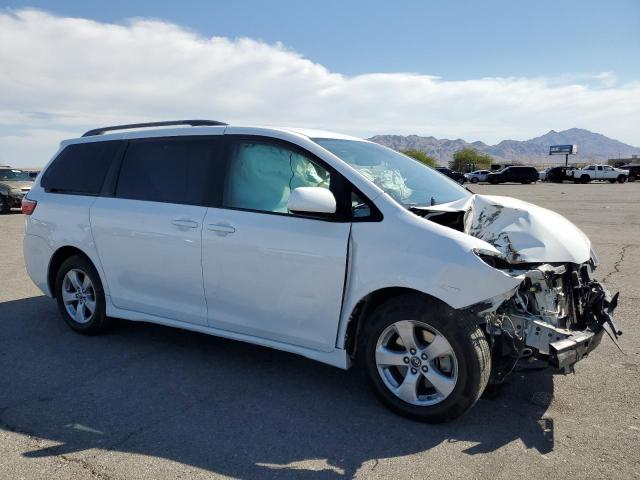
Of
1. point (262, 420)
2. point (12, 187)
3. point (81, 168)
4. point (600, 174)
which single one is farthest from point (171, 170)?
point (600, 174)

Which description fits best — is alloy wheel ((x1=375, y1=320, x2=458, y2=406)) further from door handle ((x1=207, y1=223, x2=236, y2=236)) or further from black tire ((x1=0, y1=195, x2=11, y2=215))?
black tire ((x1=0, y1=195, x2=11, y2=215))

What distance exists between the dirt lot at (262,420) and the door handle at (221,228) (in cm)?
112

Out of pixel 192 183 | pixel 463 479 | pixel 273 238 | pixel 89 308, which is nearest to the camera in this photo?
pixel 463 479

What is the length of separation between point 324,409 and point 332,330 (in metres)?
0.53

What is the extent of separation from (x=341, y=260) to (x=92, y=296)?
9.15 ft

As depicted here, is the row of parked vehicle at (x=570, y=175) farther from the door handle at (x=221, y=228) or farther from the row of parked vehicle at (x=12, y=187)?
the door handle at (x=221, y=228)

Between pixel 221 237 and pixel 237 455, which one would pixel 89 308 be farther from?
pixel 237 455

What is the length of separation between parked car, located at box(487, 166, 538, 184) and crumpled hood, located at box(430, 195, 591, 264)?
4875 cm

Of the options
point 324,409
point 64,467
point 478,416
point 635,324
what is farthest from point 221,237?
point 635,324

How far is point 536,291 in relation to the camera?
355 centimetres

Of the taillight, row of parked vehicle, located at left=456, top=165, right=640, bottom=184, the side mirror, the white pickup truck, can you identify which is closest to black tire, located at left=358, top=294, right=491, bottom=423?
the side mirror

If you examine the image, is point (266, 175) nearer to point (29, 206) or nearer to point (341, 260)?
point (341, 260)

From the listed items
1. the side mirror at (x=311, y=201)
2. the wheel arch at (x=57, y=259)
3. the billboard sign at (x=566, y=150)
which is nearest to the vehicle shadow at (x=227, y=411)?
the wheel arch at (x=57, y=259)

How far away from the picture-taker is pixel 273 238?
394cm
